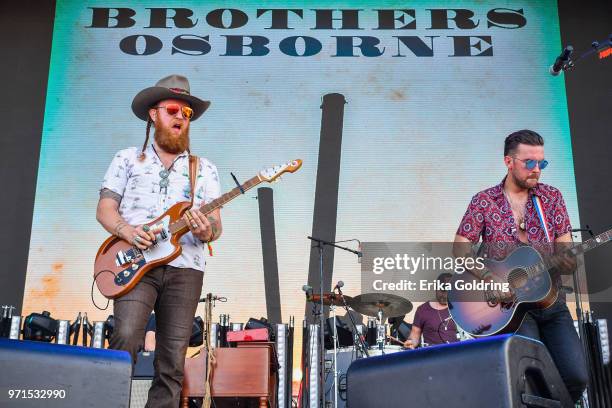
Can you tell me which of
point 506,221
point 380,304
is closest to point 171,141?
point 506,221

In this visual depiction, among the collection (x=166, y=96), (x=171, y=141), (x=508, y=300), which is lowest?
(x=508, y=300)

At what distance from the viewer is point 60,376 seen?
6.07 ft

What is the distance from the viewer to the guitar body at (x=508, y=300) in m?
3.30

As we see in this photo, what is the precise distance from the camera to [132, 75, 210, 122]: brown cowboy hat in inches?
147

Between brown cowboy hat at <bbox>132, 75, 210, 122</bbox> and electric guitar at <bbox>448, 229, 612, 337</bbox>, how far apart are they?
64.0 inches

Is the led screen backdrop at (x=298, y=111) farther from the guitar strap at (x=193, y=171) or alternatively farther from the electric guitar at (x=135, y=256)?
the electric guitar at (x=135, y=256)

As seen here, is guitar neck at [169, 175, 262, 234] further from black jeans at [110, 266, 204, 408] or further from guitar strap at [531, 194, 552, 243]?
guitar strap at [531, 194, 552, 243]

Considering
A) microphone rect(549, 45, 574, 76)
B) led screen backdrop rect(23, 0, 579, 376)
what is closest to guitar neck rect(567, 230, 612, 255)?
microphone rect(549, 45, 574, 76)

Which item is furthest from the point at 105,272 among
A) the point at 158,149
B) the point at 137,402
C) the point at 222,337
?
the point at 222,337

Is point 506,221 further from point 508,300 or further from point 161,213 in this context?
point 161,213

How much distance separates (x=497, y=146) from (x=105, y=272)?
184 inches

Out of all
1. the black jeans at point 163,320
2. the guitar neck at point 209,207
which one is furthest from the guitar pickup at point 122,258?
the guitar neck at point 209,207

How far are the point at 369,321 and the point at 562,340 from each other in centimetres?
315

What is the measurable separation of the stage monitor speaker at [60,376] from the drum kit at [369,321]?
368 cm
